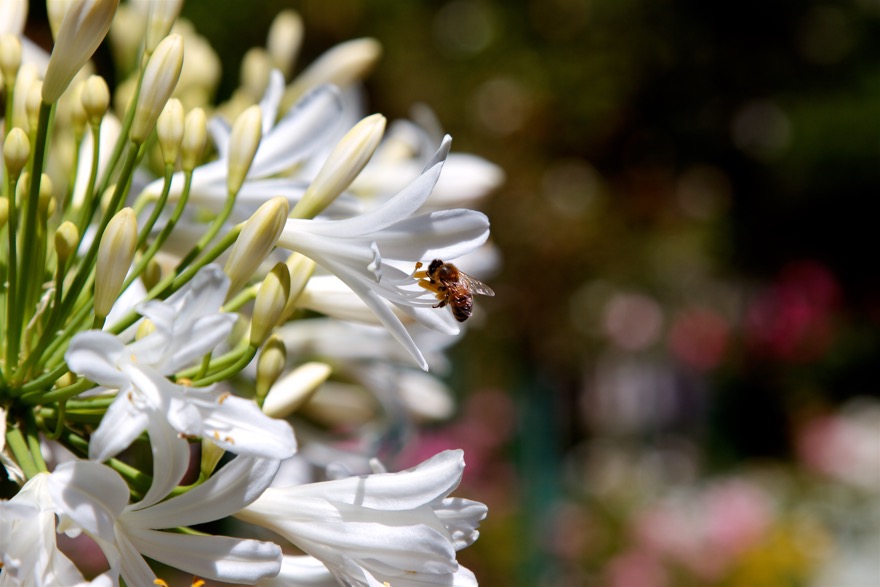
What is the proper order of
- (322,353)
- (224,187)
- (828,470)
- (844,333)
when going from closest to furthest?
(224,187) → (322,353) → (828,470) → (844,333)

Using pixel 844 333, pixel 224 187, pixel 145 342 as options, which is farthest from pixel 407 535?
pixel 844 333

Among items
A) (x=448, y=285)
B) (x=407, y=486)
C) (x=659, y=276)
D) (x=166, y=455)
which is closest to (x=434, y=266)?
(x=448, y=285)

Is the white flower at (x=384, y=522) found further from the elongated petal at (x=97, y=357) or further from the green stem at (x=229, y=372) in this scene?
the elongated petal at (x=97, y=357)

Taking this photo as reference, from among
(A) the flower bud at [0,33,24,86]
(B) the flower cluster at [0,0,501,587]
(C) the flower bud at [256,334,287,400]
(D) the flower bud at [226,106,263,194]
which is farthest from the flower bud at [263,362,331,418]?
(A) the flower bud at [0,33,24,86]

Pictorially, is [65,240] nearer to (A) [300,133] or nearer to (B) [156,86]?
(B) [156,86]

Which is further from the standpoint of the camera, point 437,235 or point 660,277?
point 660,277

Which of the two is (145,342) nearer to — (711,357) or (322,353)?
(322,353)
